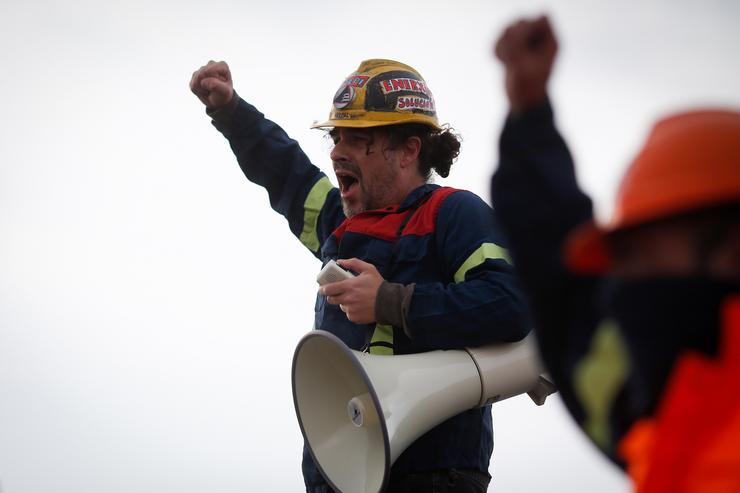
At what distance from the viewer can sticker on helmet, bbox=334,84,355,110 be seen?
11.9 ft

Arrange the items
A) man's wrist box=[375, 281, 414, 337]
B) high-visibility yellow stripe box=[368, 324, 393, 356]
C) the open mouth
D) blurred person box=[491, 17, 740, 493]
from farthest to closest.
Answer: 1. the open mouth
2. high-visibility yellow stripe box=[368, 324, 393, 356]
3. man's wrist box=[375, 281, 414, 337]
4. blurred person box=[491, 17, 740, 493]

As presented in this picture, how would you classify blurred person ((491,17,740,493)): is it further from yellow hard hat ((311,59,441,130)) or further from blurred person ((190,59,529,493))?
yellow hard hat ((311,59,441,130))

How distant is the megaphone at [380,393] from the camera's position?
2861 millimetres

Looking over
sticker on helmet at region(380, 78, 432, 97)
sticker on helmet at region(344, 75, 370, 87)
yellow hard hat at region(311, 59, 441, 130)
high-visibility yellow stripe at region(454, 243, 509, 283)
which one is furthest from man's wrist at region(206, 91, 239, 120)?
high-visibility yellow stripe at region(454, 243, 509, 283)

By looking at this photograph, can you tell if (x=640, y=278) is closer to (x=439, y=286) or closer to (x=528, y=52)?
(x=528, y=52)

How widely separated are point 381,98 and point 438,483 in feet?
4.74

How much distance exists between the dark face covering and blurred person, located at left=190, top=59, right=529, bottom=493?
157 centimetres

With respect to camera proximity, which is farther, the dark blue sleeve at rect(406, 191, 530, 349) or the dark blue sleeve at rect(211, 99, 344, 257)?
the dark blue sleeve at rect(211, 99, 344, 257)

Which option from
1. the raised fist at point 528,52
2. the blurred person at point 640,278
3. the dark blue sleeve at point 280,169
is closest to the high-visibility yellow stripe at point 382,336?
the dark blue sleeve at point 280,169

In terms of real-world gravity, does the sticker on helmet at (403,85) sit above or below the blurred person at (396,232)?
above

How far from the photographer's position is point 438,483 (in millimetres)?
2984

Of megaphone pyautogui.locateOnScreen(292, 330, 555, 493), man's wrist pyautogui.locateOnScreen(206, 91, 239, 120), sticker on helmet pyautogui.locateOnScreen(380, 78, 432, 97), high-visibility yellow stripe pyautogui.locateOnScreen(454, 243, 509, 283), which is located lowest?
megaphone pyautogui.locateOnScreen(292, 330, 555, 493)

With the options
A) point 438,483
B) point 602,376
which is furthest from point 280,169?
point 602,376

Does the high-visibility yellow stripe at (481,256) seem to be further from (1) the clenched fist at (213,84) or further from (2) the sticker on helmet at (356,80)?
(1) the clenched fist at (213,84)
